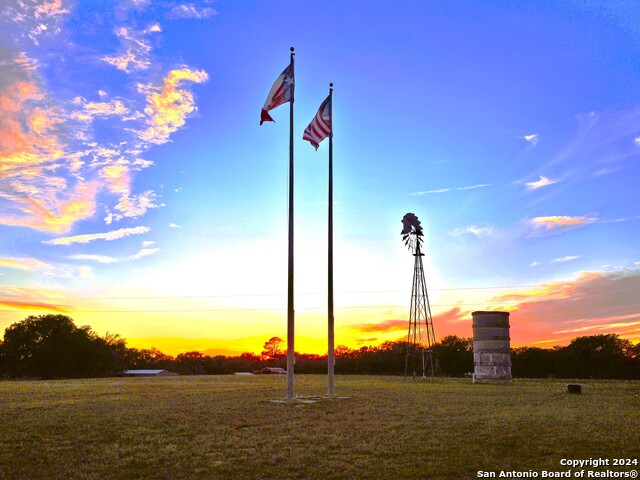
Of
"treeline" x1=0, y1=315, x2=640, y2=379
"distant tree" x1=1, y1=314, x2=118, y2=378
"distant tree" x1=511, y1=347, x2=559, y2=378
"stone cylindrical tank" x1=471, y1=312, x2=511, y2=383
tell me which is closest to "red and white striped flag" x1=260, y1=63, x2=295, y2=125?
"stone cylindrical tank" x1=471, y1=312, x2=511, y2=383

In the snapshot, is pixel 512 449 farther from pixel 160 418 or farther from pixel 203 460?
pixel 160 418

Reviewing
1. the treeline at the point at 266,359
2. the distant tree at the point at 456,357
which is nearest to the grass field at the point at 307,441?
the treeline at the point at 266,359

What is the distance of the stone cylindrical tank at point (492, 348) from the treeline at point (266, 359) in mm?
23022

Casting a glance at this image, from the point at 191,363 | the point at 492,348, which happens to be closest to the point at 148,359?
the point at 191,363

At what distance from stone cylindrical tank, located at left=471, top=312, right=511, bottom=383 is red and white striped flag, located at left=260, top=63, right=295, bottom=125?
2952 centimetres

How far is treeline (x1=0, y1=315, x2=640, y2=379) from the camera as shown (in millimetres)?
79812

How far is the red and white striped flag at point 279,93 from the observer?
2584cm

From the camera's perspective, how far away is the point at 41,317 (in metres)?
113

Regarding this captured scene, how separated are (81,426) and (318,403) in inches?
376

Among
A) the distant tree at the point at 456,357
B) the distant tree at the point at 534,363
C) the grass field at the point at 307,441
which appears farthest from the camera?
the distant tree at the point at 456,357

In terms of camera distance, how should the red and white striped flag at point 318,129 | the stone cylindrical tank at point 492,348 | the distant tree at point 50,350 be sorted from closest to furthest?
the red and white striped flag at point 318,129 < the stone cylindrical tank at point 492,348 < the distant tree at point 50,350

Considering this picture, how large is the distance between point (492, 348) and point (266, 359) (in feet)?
328

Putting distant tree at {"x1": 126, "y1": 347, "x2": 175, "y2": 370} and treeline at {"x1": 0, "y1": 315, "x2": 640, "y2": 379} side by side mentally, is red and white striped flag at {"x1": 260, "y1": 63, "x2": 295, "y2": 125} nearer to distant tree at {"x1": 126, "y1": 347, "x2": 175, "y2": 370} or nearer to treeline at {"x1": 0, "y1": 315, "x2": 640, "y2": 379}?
treeline at {"x1": 0, "y1": 315, "x2": 640, "y2": 379}

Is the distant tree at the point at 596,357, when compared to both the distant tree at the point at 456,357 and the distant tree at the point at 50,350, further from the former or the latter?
the distant tree at the point at 50,350
